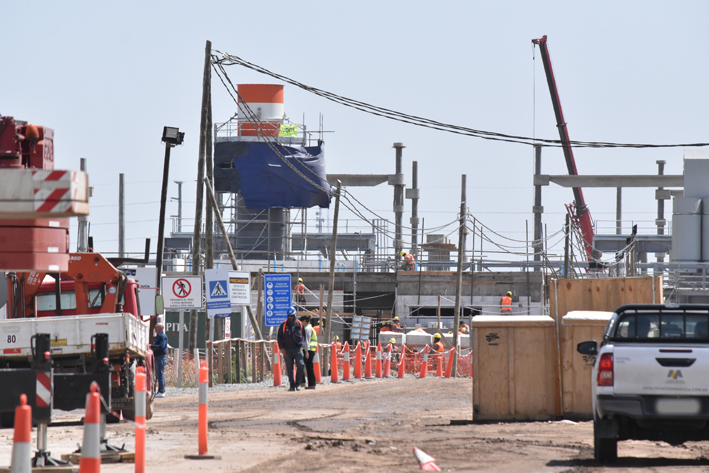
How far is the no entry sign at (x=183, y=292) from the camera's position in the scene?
23188 mm

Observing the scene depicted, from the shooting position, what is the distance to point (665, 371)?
381 inches

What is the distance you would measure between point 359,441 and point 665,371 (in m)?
3.65

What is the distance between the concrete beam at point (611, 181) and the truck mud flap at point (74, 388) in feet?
154

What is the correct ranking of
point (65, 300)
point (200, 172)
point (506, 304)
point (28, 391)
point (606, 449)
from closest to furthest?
point (28, 391) → point (606, 449) → point (65, 300) → point (200, 172) → point (506, 304)

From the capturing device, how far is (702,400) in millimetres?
9617

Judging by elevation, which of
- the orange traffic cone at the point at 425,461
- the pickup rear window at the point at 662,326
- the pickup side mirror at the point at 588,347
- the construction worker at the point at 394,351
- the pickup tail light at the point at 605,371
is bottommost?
the construction worker at the point at 394,351

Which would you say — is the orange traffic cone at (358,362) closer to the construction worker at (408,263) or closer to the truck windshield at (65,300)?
the truck windshield at (65,300)

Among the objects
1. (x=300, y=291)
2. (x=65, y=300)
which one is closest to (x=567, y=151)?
(x=300, y=291)

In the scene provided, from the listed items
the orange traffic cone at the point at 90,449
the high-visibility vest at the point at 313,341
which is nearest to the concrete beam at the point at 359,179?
the high-visibility vest at the point at 313,341

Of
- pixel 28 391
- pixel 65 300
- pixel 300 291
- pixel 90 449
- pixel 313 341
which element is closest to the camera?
pixel 90 449

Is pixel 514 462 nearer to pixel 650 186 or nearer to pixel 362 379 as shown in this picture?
pixel 362 379

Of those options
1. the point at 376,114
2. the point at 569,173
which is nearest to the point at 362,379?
the point at 376,114

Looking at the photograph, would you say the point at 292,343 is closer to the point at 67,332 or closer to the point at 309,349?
the point at 309,349

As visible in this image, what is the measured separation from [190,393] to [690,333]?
1412 cm
